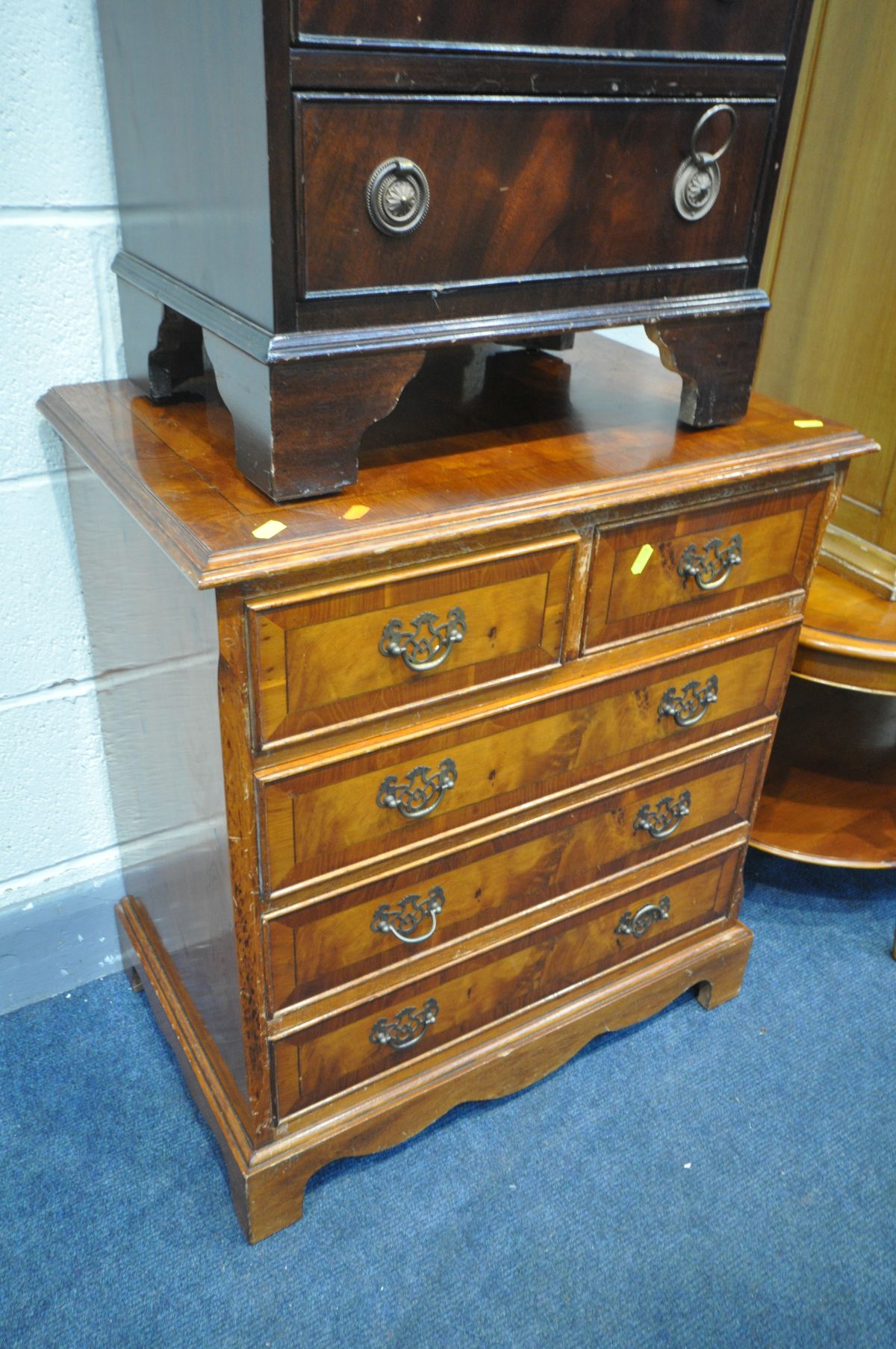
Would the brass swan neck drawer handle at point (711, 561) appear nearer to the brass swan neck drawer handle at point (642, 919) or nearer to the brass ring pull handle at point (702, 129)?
the brass ring pull handle at point (702, 129)

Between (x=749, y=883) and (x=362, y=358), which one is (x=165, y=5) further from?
(x=749, y=883)

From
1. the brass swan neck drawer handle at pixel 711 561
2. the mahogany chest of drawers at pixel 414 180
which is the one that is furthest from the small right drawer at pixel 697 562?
the mahogany chest of drawers at pixel 414 180

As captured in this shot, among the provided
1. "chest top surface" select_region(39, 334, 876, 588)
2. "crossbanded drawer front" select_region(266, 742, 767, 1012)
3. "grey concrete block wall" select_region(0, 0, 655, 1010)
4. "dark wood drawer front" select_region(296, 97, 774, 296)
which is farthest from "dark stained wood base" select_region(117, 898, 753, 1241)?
"dark wood drawer front" select_region(296, 97, 774, 296)

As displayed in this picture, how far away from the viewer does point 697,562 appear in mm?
1325

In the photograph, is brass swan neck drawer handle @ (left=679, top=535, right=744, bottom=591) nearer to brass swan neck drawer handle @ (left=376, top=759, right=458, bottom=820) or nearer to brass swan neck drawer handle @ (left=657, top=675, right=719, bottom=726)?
brass swan neck drawer handle @ (left=657, top=675, right=719, bottom=726)

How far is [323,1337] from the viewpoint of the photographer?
1.33 meters

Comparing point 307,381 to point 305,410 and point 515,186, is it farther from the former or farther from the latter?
point 515,186

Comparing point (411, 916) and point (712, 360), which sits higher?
point (712, 360)

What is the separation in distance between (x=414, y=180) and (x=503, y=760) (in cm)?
66

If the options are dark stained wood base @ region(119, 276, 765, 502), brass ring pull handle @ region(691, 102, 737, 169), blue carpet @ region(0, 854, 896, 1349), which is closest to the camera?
dark stained wood base @ region(119, 276, 765, 502)

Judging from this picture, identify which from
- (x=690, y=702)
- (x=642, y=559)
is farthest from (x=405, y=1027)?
(x=642, y=559)

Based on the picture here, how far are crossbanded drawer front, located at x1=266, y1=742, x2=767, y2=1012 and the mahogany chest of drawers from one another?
0.52 metres

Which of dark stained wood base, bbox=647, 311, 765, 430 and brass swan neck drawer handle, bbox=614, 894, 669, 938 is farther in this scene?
brass swan neck drawer handle, bbox=614, 894, 669, 938

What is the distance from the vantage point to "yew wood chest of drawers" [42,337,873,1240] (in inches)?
42.6
